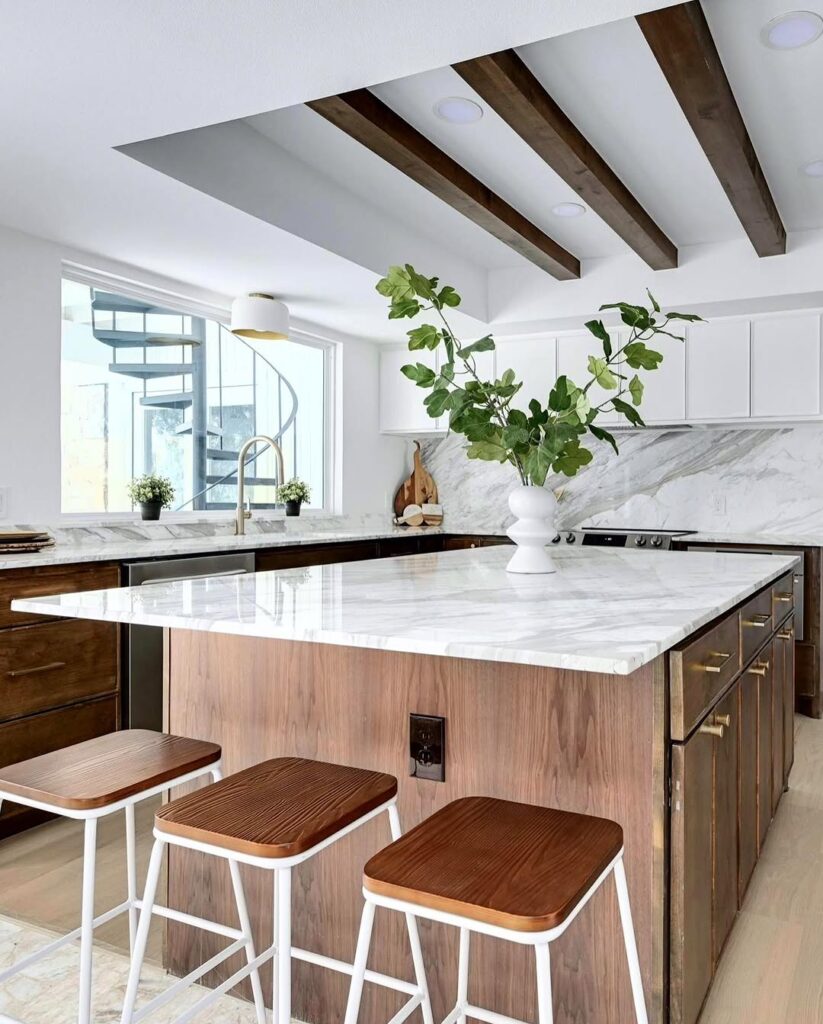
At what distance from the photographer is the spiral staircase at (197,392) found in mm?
3793

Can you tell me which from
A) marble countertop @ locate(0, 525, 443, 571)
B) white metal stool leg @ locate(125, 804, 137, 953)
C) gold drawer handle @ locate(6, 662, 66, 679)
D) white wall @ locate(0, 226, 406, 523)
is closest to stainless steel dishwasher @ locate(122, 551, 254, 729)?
marble countertop @ locate(0, 525, 443, 571)

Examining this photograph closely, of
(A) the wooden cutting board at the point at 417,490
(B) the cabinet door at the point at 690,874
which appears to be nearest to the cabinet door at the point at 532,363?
(A) the wooden cutting board at the point at 417,490

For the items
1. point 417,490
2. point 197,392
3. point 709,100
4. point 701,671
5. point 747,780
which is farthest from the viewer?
point 417,490

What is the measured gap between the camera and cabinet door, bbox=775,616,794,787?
279 centimetres

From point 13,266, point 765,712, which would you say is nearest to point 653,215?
point 765,712

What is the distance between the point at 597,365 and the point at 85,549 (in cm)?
199

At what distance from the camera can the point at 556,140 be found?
109 inches

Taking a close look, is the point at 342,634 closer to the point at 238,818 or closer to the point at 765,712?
the point at 238,818

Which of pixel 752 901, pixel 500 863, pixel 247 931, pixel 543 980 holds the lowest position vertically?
pixel 752 901

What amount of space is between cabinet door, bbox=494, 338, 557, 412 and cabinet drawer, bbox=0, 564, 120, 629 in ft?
9.31

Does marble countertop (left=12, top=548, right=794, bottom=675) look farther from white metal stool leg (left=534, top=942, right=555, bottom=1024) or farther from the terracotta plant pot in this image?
the terracotta plant pot

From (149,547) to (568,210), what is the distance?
92.4 inches

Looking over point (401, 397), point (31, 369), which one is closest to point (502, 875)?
point (31, 369)

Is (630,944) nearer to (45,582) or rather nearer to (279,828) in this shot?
(279,828)
